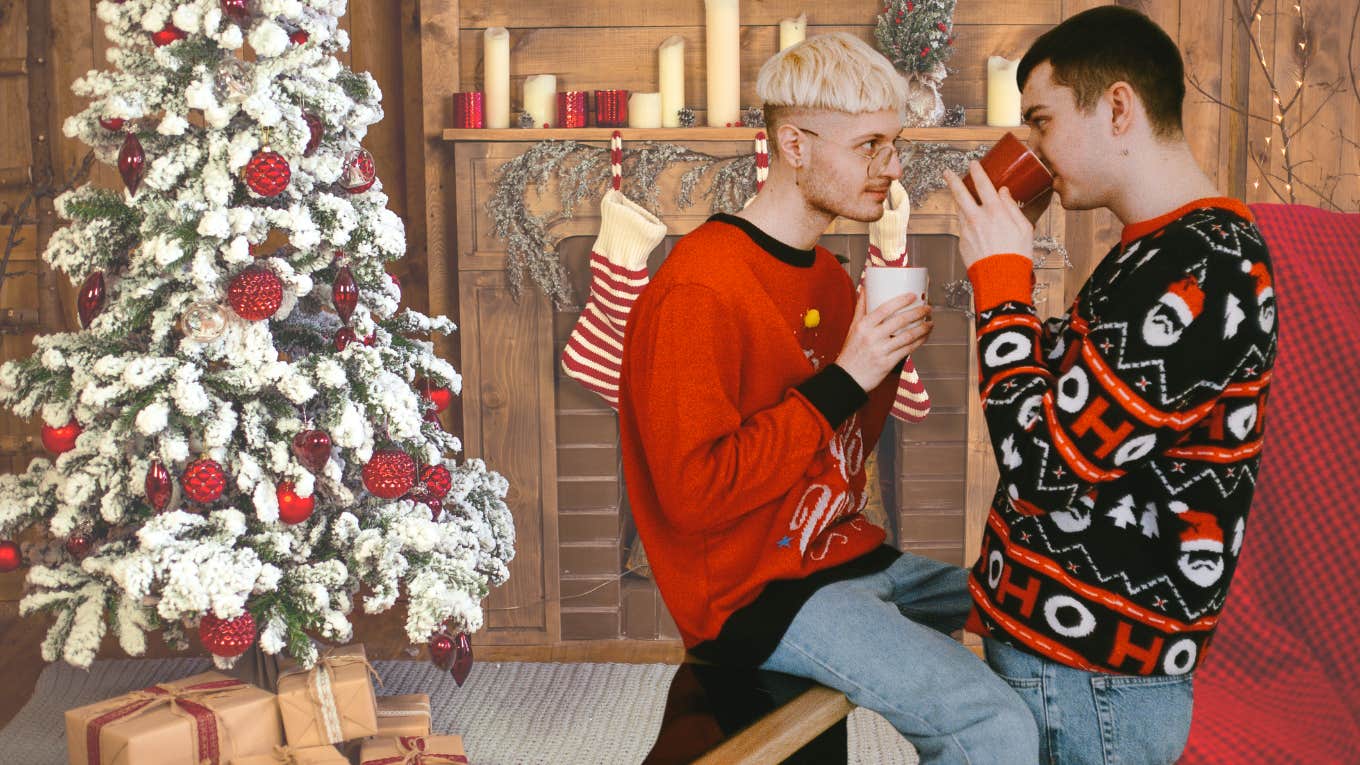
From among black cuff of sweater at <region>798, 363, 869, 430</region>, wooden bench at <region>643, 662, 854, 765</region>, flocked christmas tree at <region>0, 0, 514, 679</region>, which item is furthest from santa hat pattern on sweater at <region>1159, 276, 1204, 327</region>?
flocked christmas tree at <region>0, 0, 514, 679</region>

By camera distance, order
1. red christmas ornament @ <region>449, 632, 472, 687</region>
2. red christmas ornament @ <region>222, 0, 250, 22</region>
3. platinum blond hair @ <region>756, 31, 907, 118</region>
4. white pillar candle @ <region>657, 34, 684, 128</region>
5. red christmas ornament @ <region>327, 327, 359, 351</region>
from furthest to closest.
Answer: white pillar candle @ <region>657, 34, 684, 128</region> → red christmas ornament @ <region>449, 632, 472, 687</region> → red christmas ornament @ <region>327, 327, 359, 351</region> → red christmas ornament @ <region>222, 0, 250, 22</region> → platinum blond hair @ <region>756, 31, 907, 118</region>

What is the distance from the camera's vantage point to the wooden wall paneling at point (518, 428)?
3410 millimetres

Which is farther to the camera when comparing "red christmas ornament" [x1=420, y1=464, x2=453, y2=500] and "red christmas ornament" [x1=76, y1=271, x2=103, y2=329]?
"red christmas ornament" [x1=420, y1=464, x2=453, y2=500]

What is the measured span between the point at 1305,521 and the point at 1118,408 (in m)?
0.51

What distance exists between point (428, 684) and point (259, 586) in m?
0.97

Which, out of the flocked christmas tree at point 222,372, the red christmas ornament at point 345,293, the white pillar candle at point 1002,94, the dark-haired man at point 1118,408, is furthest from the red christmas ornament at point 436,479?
the white pillar candle at point 1002,94

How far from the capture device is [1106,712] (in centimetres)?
129

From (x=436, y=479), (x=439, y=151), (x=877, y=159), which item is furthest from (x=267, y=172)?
(x=877, y=159)

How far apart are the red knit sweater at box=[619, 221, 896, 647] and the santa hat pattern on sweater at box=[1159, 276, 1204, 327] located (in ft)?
1.33

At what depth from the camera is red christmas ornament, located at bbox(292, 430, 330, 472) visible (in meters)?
2.44

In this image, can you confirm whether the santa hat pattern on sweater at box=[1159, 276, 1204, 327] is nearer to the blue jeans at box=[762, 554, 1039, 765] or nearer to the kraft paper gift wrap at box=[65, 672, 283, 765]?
the blue jeans at box=[762, 554, 1039, 765]

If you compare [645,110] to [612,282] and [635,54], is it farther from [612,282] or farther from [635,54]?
[612,282]

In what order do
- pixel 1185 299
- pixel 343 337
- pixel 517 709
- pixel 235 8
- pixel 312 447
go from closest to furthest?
1. pixel 1185 299
2. pixel 235 8
3. pixel 312 447
4. pixel 343 337
5. pixel 517 709

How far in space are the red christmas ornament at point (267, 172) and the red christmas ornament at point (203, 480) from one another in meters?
0.56
